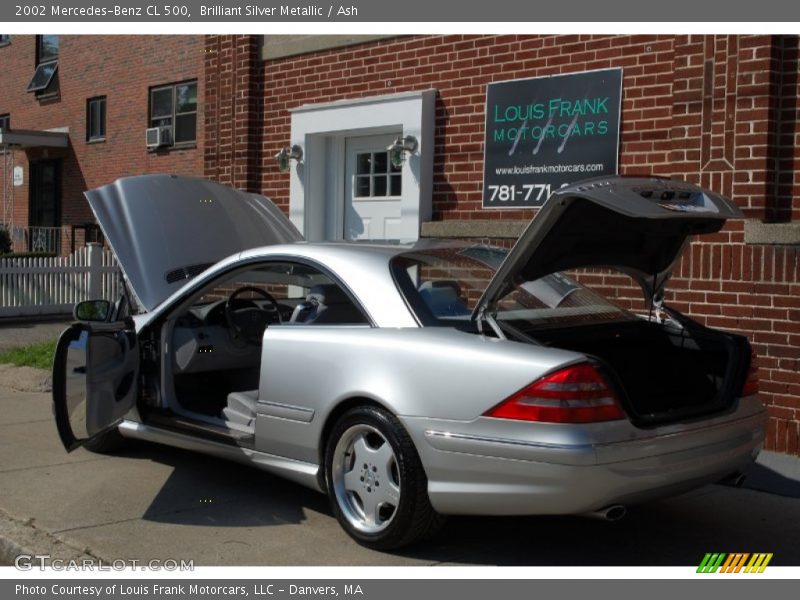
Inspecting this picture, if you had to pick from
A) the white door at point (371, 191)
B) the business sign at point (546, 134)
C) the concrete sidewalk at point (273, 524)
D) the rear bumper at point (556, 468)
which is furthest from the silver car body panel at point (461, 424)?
the white door at point (371, 191)

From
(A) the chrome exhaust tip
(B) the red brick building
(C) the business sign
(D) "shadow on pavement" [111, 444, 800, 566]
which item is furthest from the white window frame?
(A) the chrome exhaust tip

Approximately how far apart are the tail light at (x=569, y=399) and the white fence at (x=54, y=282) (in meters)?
11.2

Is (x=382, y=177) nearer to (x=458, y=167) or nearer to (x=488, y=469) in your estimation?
(x=458, y=167)

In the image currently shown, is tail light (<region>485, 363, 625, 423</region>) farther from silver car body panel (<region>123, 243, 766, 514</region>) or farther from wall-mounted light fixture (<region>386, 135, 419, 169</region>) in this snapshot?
wall-mounted light fixture (<region>386, 135, 419, 169</region>)

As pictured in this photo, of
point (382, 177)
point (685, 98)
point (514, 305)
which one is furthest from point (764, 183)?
point (382, 177)

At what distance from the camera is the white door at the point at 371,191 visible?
10.2 metres

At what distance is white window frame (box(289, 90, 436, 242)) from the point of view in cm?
945

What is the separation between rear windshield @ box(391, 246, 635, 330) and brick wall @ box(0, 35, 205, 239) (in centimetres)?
1071

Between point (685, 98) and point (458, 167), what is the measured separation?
8.06ft

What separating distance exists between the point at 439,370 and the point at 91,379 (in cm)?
218

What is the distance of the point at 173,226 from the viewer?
22.0 feet

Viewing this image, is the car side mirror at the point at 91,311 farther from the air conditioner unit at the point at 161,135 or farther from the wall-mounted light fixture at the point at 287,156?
the air conditioner unit at the point at 161,135

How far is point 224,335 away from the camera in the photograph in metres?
6.61

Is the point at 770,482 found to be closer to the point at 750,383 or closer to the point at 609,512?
the point at 750,383
